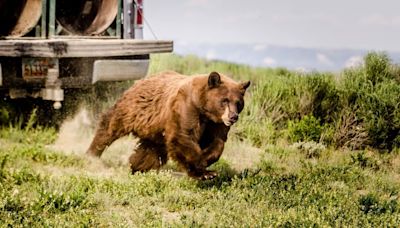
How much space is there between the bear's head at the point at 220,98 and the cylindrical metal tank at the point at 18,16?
10.2 feet

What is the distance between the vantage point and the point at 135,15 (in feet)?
29.4

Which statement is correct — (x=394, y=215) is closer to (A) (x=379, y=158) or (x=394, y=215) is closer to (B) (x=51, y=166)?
(A) (x=379, y=158)

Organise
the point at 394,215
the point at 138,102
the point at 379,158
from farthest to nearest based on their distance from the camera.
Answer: the point at 379,158
the point at 138,102
the point at 394,215

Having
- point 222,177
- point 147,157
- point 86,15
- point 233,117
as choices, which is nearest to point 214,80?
point 233,117

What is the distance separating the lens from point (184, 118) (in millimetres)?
6500

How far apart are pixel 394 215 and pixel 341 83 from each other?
15.6 ft

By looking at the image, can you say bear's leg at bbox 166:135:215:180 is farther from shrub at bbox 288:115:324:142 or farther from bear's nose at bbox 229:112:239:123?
shrub at bbox 288:115:324:142

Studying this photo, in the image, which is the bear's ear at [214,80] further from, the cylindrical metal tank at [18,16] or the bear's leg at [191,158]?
the cylindrical metal tank at [18,16]

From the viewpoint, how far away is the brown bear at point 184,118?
6375 millimetres

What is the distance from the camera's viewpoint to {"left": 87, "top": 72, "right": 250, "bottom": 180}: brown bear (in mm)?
6375

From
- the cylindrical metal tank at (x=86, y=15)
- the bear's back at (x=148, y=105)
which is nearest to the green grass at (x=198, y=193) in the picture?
the bear's back at (x=148, y=105)

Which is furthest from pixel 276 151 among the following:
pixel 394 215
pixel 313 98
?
pixel 394 215

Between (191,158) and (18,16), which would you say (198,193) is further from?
(18,16)

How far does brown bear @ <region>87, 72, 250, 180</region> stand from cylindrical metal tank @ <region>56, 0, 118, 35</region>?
206cm
